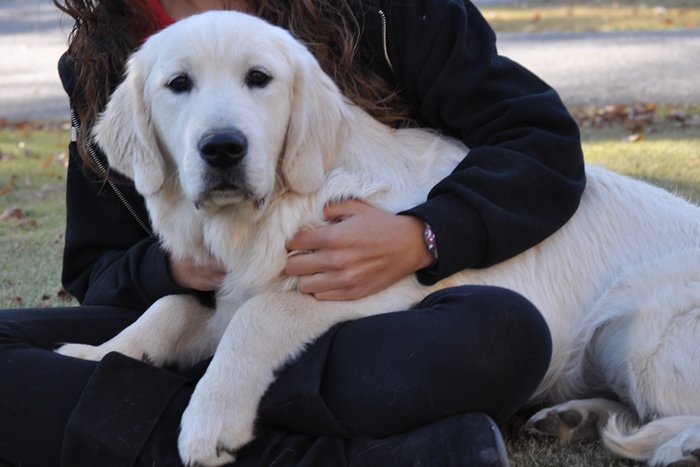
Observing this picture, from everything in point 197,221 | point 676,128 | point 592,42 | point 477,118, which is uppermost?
point 477,118

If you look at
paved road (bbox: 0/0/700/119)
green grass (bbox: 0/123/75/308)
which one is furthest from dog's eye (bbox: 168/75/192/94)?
paved road (bbox: 0/0/700/119)

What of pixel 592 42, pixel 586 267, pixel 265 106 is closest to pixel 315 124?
pixel 265 106

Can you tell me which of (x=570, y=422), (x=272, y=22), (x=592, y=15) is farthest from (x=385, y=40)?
(x=592, y=15)

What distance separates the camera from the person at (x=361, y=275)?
2566 mm

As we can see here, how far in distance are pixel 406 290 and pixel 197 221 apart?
2.34ft

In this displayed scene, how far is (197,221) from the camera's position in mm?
3029

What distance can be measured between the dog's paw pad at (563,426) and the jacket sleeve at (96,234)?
146cm

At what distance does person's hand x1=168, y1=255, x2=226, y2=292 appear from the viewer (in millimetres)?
3117

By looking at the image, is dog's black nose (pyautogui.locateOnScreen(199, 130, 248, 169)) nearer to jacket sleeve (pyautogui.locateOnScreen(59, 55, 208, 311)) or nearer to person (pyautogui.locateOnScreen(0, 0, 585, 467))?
person (pyautogui.locateOnScreen(0, 0, 585, 467))

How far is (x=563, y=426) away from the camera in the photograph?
9.39 ft

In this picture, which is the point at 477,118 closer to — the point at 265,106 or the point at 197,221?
the point at 265,106

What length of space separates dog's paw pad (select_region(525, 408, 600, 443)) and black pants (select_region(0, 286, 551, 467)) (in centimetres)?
18

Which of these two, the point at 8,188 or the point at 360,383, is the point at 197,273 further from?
the point at 8,188

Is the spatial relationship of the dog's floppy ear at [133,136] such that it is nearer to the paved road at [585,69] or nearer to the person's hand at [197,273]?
the person's hand at [197,273]
